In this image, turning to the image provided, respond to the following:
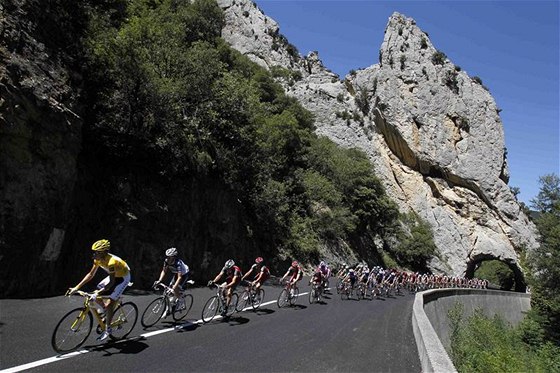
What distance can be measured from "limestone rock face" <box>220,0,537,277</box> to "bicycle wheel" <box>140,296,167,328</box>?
5445cm

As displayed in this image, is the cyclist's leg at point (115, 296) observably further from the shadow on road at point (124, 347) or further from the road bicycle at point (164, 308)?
the road bicycle at point (164, 308)

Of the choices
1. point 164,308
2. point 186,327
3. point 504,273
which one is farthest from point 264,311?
point 504,273

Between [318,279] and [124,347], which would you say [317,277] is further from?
[124,347]

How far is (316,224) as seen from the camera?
38.7 meters

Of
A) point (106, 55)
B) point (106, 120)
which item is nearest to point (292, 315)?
point (106, 120)

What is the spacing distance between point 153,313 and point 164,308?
0.35 m

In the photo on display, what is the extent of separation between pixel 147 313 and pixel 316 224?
30190 mm

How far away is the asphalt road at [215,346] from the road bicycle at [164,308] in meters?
0.20

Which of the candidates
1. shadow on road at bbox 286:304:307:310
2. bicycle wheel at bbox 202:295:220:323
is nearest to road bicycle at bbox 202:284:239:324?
bicycle wheel at bbox 202:295:220:323

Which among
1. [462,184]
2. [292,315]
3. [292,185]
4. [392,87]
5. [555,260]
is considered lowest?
[292,315]

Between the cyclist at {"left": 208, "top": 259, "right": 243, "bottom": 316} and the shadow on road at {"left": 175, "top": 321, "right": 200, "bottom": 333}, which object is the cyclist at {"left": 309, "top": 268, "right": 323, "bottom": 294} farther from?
the shadow on road at {"left": 175, "top": 321, "right": 200, "bottom": 333}

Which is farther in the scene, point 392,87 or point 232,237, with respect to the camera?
point 392,87

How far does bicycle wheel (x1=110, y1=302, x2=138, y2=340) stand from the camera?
771 cm

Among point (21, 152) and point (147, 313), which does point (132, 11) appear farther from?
point (147, 313)
